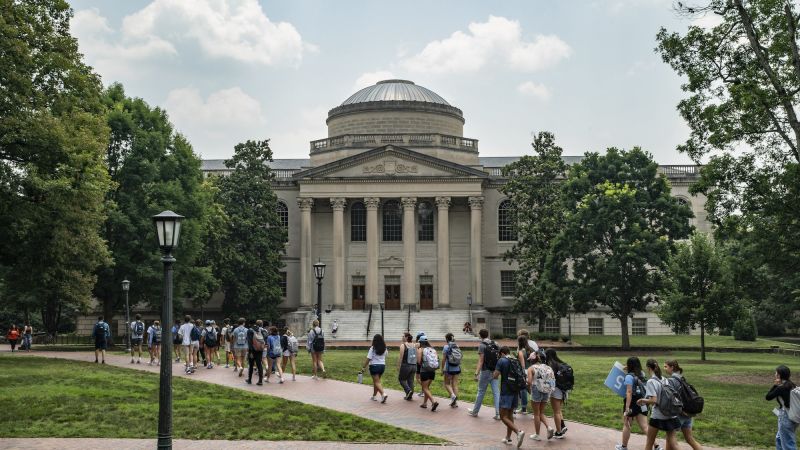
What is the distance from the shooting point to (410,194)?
62.1 metres

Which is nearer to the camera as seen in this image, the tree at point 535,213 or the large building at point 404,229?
the tree at point 535,213

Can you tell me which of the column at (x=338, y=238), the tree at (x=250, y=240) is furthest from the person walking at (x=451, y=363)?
the column at (x=338, y=238)

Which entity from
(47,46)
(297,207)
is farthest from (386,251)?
(47,46)

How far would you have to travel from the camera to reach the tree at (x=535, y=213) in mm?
55094

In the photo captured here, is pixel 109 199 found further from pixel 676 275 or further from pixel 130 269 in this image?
pixel 676 275

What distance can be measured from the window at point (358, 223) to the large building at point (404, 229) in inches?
3.1

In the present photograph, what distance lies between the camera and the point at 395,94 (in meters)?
70.8

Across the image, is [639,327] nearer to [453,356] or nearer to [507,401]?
[453,356]

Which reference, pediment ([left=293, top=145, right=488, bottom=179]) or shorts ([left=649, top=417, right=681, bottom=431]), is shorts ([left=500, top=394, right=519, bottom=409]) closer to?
shorts ([left=649, top=417, right=681, bottom=431])

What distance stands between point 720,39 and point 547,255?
2422 cm

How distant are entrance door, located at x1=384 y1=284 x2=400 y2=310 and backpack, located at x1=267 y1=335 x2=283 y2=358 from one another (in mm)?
37831

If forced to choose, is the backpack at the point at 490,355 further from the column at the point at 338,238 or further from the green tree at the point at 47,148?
the column at the point at 338,238

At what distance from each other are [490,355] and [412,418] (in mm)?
2316

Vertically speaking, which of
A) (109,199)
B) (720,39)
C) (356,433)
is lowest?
(356,433)
